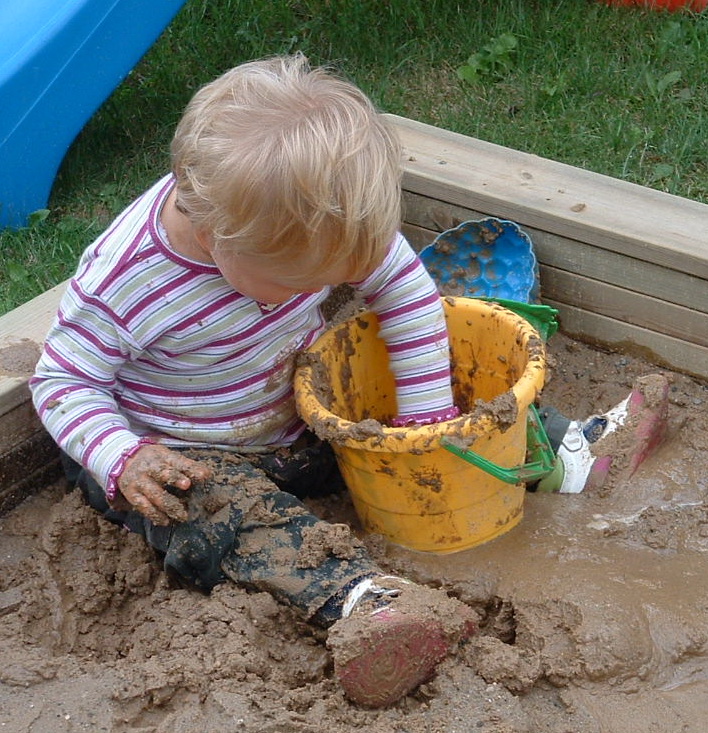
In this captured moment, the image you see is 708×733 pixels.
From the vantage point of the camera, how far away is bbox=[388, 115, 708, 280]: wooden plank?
221 centimetres

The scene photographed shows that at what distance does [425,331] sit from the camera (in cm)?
204

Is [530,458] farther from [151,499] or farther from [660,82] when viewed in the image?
[660,82]

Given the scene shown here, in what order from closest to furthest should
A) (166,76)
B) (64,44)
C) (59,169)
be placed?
1. (64,44)
2. (59,169)
3. (166,76)

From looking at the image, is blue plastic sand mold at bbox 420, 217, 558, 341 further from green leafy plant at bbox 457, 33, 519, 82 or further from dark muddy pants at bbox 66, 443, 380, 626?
green leafy plant at bbox 457, 33, 519, 82

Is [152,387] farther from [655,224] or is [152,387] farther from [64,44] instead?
[64,44]

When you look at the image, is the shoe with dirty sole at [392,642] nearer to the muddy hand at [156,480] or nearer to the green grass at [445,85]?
the muddy hand at [156,480]

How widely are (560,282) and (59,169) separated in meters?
1.80

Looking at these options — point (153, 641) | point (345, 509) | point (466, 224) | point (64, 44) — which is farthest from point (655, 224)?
point (64, 44)

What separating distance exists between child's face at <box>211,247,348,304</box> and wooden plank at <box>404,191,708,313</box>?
744mm

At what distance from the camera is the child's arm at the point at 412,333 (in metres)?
2.01

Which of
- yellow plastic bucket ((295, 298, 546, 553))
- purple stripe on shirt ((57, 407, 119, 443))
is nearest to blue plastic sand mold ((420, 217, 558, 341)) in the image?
yellow plastic bucket ((295, 298, 546, 553))

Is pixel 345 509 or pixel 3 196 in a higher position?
pixel 3 196

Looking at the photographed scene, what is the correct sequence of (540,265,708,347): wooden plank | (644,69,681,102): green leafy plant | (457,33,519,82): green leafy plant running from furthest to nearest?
(457,33,519,82): green leafy plant < (644,69,681,102): green leafy plant < (540,265,708,347): wooden plank

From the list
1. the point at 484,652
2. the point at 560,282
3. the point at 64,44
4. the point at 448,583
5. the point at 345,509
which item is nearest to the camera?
the point at 484,652
